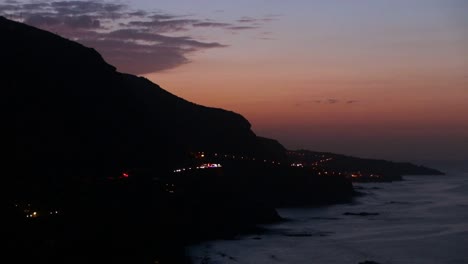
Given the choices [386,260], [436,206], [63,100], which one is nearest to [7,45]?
[63,100]

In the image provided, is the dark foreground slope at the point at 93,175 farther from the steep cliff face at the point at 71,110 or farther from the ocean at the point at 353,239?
the ocean at the point at 353,239

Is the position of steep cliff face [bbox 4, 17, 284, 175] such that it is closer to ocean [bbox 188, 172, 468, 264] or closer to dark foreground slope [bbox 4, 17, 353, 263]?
dark foreground slope [bbox 4, 17, 353, 263]

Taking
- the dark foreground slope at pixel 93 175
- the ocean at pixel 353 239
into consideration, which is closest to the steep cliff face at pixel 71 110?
the dark foreground slope at pixel 93 175

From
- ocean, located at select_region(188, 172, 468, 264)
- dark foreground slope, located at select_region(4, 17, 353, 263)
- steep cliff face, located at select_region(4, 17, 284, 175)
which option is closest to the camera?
dark foreground slope, located at select_region(4, 17, 353, 263)

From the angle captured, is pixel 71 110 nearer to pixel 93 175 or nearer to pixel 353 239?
pixel 93 175

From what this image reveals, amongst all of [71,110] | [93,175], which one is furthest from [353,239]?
[71,110]

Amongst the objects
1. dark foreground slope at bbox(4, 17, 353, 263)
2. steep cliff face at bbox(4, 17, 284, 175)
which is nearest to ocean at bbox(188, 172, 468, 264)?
dark foreground slope at bbox(4, 17, 353, 263)
